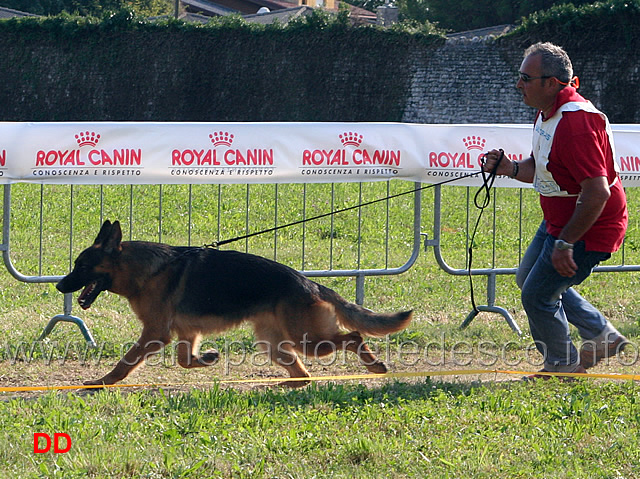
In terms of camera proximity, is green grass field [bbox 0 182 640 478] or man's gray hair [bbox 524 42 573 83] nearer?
green grass field [bbox 0 182 640 478]

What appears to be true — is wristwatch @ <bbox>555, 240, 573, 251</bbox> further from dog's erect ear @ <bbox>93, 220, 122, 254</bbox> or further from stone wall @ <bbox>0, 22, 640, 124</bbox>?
stone wall @ <bbox>0, 22, 640, 124</bbox>

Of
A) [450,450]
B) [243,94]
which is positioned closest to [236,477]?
[450,450]

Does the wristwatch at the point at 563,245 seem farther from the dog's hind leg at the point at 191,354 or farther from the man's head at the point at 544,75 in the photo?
the dog's hind leg at the point at 191,354

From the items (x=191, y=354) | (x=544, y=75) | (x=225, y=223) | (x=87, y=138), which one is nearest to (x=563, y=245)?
(x=544, y=75)

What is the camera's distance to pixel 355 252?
9.85 meters

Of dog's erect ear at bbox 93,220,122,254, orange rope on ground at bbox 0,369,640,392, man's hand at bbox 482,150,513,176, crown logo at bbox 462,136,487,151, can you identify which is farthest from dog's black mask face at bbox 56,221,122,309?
A: crown logo at bbox 462,136,487,151

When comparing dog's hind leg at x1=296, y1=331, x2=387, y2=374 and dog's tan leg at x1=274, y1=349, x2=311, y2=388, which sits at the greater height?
dog's hind leg at x1=296, y1=331, x2=387, y2=374

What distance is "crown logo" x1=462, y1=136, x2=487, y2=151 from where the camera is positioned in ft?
21.2

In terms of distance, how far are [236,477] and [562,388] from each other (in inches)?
90.4

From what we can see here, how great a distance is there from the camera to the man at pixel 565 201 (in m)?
4.49

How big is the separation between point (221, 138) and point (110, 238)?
4.23ft

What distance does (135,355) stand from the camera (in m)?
5.15

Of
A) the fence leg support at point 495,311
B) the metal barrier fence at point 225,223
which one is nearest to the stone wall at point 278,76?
the metal barrier fence at point 225,223

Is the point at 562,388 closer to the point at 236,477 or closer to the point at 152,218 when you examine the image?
the point at 236,477
